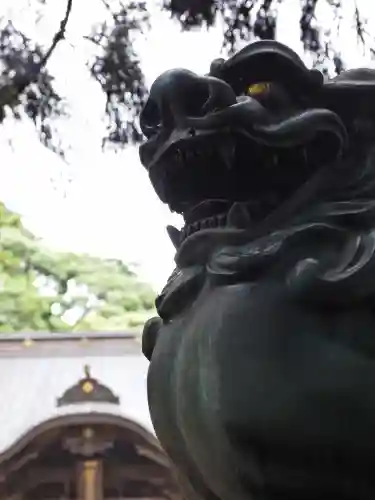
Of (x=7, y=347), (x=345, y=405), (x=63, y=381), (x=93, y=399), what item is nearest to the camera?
(x=345, y=405)

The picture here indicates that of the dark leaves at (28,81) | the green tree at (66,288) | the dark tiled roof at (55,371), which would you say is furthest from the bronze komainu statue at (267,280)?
the green tree at (66,288)

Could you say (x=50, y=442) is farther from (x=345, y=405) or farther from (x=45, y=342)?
(x=345, y=405)

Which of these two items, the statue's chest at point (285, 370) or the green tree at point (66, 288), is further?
the green tree at point (66, 288)

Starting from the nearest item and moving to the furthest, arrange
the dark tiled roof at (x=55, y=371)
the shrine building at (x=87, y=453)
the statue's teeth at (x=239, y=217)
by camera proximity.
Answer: the statue's teeth at (x=239, y=217), the shrine building at (x=87, y=453), the dark tiled roof at (x=55, y=371)

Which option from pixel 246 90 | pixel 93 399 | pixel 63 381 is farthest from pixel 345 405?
pixel 63 381

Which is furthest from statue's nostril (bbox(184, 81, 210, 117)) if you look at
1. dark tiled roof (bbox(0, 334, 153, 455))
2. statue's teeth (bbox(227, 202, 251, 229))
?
dark tiled roof (bbox(0, 334, 153, 455))

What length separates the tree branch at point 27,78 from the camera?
3.03 metres

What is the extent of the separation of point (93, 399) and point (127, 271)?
304 cm

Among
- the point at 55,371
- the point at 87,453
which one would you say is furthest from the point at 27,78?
the point at 55,371

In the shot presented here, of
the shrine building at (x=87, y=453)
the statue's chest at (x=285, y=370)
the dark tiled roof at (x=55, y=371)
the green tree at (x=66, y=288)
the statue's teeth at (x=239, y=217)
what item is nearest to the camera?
the statue's chest at (x=285, y=370)

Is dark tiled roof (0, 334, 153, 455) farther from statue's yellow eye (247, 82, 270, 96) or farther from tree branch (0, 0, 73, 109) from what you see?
statue's yellow eye (247, 82, 270, 96)

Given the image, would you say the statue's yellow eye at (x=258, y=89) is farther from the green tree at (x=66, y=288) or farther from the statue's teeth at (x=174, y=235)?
the green tree at (x=66, y=288)

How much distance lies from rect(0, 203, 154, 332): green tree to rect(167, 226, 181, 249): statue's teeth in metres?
7.19

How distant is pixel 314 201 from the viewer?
0.99m
